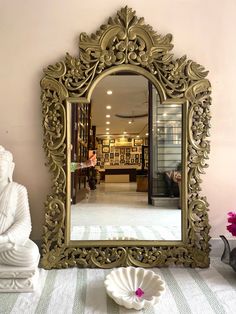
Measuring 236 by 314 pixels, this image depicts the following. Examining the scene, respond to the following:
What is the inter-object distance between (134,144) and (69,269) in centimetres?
67

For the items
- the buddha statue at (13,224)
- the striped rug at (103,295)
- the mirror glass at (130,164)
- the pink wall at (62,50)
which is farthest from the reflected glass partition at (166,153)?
the buddha statue at (13,224)

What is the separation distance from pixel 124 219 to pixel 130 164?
275 mm

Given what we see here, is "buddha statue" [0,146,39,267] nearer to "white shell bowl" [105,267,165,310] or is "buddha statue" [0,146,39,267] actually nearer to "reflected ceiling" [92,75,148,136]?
"white shell bowl" [105,267,165,310]

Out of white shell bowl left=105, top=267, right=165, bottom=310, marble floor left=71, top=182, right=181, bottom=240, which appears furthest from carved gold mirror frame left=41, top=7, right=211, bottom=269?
white shell bowl left=105, top=267, right=165, bottom=310

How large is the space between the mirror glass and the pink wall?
0.19 meters

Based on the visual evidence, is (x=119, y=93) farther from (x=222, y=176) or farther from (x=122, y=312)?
(x=122, y=312)

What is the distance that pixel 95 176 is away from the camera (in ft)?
4.67

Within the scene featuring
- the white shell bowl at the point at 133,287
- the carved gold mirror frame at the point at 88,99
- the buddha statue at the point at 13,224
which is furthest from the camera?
the carved gold mirror frame at the point at 88,99

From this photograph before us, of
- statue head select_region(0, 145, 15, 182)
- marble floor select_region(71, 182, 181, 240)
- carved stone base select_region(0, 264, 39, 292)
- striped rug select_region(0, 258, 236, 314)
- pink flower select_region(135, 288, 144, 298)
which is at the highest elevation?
statue head select_region(0, 145, 15, 182)

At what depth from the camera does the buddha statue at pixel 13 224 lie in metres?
1.09

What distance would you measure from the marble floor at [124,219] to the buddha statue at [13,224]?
0.78 ft

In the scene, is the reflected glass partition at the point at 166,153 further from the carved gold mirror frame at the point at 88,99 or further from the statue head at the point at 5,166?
the statue head at the point at 5,166

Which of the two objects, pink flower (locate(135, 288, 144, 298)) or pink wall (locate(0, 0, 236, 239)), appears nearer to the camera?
pink flower (locate(135, 288, 144, 298))

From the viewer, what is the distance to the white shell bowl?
0.99 m
